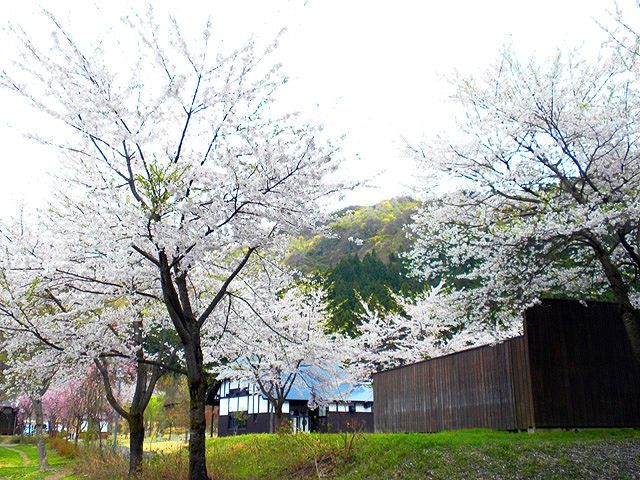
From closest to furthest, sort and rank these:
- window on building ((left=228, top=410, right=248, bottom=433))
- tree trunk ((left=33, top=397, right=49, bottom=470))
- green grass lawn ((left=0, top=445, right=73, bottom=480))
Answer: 1. green grass lawn ((left=0, top=445, right=73, bottom=480))
2. tree trunk ((left=33, top=397, right=49, bottom=470))
3. window on building ((left=228, top=410, right=248, bottom=433))

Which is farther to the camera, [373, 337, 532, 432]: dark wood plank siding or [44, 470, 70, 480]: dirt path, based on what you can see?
[44, 470, 70, 480]: dirt path

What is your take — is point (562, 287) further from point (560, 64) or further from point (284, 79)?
point (284, 79)

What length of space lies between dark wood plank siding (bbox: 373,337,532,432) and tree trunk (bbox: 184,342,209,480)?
251 inches

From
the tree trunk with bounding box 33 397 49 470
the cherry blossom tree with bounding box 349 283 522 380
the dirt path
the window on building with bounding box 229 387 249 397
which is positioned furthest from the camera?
the window on building with bounding box 229 387 249 397

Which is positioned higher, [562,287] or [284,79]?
[284,79]

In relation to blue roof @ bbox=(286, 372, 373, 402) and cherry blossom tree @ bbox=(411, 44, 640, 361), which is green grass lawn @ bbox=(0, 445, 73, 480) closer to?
blue roof @ bbox=(286, 372, 373, 402)

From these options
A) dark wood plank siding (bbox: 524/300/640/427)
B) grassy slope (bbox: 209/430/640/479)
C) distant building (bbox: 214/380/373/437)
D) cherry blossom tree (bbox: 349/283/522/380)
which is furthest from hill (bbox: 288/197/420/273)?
grassy slope (bbox: 209/430/640/479)

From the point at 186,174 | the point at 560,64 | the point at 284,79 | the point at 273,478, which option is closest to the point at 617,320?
the point at 560,64

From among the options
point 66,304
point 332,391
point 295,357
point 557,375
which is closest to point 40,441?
point 295,357

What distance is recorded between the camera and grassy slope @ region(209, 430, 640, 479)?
27.2 feet

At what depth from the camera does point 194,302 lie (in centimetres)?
1189

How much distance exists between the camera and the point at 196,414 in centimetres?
866

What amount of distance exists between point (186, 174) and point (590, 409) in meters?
9.15

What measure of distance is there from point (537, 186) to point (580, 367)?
3847 mm
